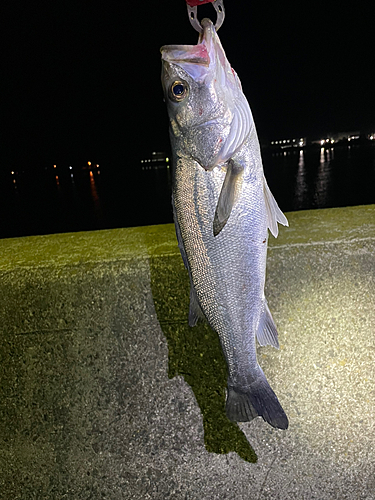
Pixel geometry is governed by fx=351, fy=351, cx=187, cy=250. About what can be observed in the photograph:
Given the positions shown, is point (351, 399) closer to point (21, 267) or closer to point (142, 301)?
point (142, 301)

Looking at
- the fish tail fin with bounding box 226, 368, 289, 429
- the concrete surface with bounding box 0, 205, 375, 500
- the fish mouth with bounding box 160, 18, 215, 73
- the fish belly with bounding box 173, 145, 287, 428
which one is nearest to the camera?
the fish mouth with bounding box 160, 18, 215, 73

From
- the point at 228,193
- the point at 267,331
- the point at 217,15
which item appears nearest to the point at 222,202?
the point at 228,193

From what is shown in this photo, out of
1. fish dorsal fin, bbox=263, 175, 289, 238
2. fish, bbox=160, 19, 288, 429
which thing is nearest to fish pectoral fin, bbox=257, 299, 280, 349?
fish, bbox=160, 19, 288, 429

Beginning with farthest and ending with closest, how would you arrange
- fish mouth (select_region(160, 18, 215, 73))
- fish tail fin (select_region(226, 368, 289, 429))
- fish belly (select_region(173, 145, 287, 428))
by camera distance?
fish tail fin (select_region(226, 368, 289, 429)), fish belly (select_region(173, 145, 287, 428)), fish mouth (select_region(160, 18, 215, 73))

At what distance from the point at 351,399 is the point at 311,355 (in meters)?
0.35

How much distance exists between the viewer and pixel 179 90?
1.50 m

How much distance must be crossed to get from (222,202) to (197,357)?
1.13m

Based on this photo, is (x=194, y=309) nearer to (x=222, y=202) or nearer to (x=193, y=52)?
(x=222, y=202)

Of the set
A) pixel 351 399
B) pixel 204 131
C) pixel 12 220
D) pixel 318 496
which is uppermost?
pixel 204 131

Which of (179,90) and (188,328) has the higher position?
(179,90)

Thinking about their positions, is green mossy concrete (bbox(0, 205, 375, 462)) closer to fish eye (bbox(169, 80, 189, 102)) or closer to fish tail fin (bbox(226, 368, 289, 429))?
fish tail fin (bbox(226, 368, 289, 429))

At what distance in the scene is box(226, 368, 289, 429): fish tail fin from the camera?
162 cm

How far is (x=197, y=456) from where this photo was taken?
2184 mm

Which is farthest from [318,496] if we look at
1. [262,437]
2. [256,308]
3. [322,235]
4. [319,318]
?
[322,235]
